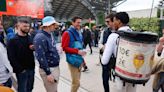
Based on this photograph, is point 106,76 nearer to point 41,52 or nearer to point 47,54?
point 47,54

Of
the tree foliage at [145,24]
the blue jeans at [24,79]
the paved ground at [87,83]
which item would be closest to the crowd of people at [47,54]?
the blue jeans at [24,79]

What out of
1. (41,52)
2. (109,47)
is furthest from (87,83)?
(109,47)

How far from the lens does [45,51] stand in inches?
187

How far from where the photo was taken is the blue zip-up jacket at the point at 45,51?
463cm

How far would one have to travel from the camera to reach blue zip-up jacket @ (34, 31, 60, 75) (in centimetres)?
463

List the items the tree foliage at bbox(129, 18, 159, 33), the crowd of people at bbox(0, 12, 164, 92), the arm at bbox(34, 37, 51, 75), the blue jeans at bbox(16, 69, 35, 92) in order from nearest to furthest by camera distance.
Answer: the crowd of people at bbox(0, 12, 164, 92)
the arm at bbox(34, 37, 51, 75)
the blue jeans at bbox(16, 69, 35, 92)
the tree foliage at bbox(129, 18, 159, 33)

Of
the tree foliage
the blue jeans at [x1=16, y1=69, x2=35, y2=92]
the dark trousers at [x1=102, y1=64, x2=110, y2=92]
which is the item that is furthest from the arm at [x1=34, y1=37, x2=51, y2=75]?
the tree foliage

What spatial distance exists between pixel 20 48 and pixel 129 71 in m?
2.10

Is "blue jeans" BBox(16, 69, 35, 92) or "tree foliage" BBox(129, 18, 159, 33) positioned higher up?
"blue jeans" BBox(16, 69, 35, 92)

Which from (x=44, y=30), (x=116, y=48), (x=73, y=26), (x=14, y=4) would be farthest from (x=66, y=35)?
(x=14, y=4)

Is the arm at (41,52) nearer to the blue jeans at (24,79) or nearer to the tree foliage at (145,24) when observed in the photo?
the blue jeans at (24,79)

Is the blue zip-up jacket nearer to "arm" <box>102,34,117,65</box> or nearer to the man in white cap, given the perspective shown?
the man in white cap

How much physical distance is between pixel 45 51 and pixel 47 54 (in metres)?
0.09

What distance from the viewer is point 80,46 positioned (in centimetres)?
589
